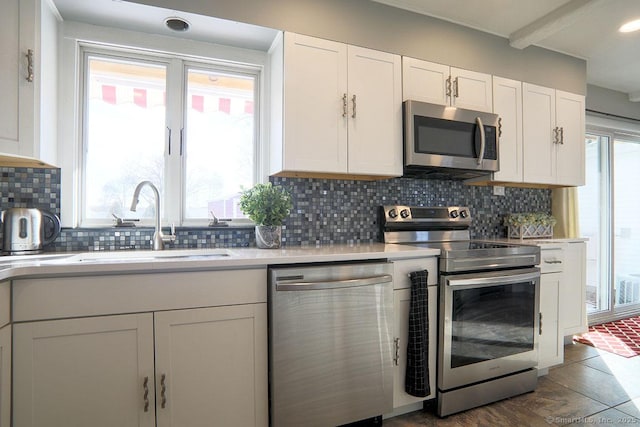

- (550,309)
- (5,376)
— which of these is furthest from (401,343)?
(5,376)

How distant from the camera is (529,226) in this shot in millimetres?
2789

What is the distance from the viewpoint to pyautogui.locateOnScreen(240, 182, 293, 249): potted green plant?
6.33 feet

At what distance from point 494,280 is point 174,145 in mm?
2140

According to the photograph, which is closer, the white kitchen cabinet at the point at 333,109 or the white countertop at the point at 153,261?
the white countertop at the point at 153,261

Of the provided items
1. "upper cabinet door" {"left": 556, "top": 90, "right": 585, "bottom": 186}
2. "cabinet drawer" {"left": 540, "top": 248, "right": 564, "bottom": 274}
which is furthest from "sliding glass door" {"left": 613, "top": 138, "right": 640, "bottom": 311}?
"cabinet drawer" {"left": 540, "top": 248, "right": 564, "bottom": 274}

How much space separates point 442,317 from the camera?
6.10 ft

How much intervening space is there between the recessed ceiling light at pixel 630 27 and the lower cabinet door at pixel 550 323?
1.94m

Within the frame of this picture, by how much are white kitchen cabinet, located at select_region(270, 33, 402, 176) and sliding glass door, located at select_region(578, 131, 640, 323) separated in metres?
2.75

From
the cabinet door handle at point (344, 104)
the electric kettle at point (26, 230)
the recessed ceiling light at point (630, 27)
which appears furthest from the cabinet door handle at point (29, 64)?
the recessed ceiling light at point (630, 27)

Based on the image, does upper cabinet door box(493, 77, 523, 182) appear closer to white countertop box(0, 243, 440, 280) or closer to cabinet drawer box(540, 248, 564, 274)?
cabinet drawer box(540, 248, 564, 274)

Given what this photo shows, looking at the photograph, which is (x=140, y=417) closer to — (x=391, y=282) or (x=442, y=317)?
(x=391, y=282)

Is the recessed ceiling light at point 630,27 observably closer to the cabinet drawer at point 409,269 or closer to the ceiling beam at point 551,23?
the ceiling beam at point 551,23

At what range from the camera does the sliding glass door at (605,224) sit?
3561 mm

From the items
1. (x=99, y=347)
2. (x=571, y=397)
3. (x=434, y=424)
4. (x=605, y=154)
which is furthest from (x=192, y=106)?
(x=605, y=154)
